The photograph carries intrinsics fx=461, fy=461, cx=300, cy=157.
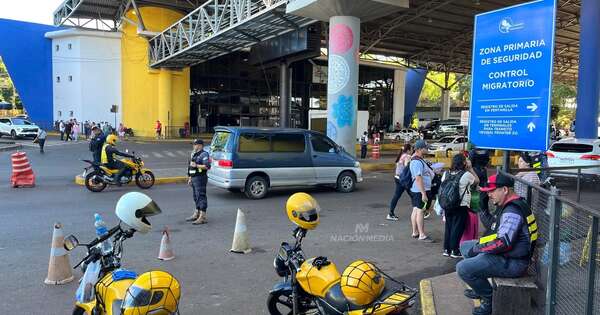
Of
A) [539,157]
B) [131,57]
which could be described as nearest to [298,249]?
[539,157]

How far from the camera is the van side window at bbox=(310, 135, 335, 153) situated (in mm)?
12609

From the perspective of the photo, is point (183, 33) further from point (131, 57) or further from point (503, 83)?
point (503, 83)

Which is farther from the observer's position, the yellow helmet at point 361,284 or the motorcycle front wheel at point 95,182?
the motorcycle front wheel at point 95,182

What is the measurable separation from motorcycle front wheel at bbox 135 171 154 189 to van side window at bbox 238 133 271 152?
3.44 meters

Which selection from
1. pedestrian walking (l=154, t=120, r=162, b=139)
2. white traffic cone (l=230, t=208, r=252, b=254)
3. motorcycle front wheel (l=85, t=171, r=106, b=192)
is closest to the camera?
white traffic cone (l=230, t=208, r=252, b=254)

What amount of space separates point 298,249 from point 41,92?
145 ft

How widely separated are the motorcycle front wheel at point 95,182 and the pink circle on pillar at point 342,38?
1069 cm

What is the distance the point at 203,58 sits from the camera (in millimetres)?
34000

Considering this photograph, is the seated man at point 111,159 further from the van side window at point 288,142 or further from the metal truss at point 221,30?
the metal truss at point 221,30

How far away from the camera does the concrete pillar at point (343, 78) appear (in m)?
18.8

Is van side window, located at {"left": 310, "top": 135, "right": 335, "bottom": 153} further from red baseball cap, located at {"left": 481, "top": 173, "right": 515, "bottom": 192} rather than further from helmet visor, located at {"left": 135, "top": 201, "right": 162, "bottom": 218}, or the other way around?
helmet visor, located at {"left": 135, "top": 201, "right": 162, "bottom": 218}

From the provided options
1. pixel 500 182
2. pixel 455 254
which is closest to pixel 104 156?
pixel 455 254

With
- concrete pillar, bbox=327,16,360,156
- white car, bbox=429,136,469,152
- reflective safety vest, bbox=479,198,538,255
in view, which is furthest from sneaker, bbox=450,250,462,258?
white car, bbox=429,136,469,152

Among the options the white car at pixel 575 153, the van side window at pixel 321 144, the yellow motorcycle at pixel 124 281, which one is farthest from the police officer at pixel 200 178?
the white car at pixel 575 153
